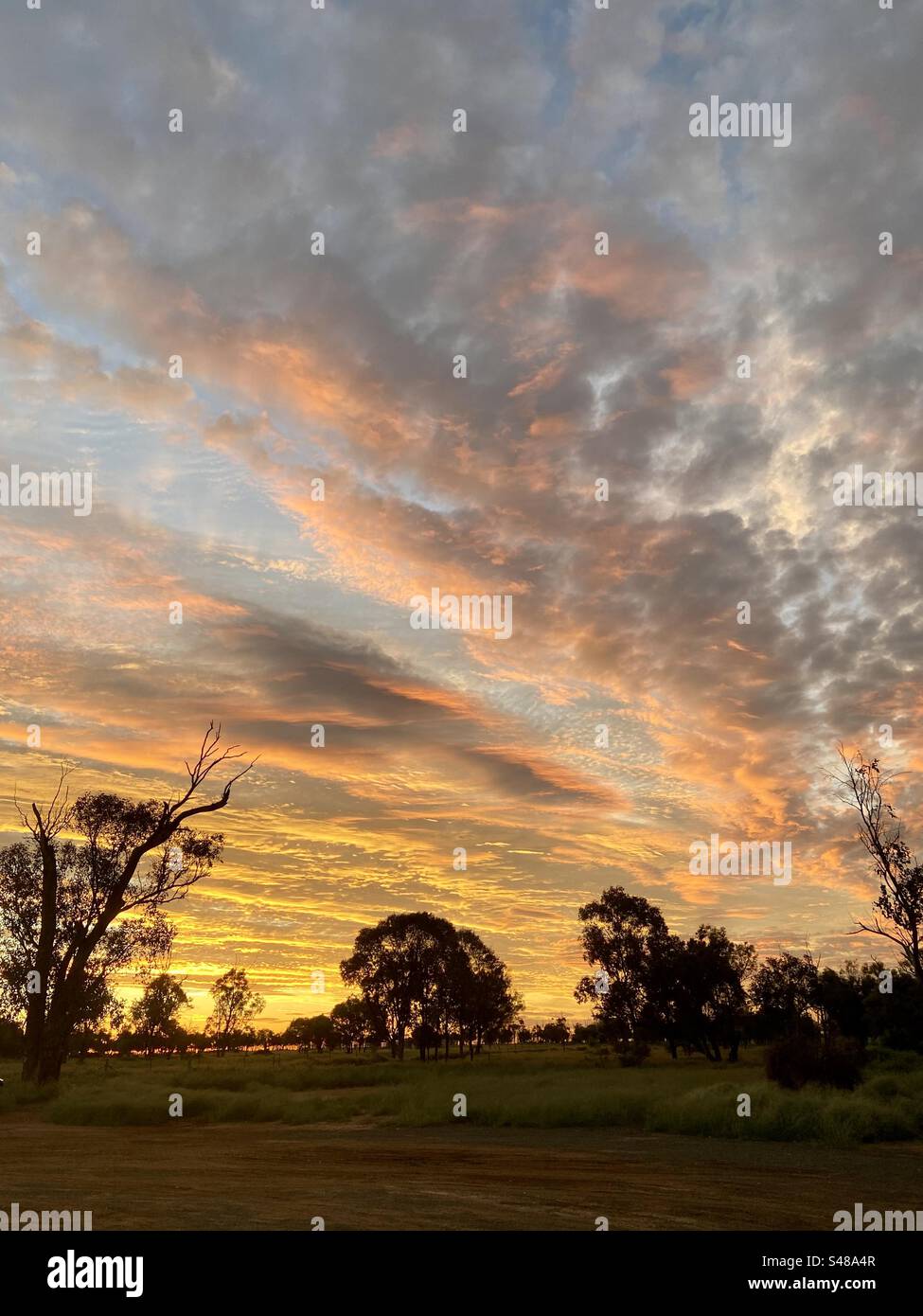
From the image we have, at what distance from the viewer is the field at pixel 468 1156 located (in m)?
11.6

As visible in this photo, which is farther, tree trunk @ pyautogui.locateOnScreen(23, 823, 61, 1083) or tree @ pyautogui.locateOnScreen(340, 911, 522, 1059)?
tree @ pyautogui.locateOnScreen(340, 911, 522, 1059)

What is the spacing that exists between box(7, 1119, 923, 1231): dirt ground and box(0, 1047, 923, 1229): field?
0.06 meters

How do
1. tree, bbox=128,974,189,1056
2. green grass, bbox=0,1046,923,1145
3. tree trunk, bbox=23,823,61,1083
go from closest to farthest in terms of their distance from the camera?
green grass, bbox=0,1046,923,1145, tree trunk, bbox=23,823,61,1083, tree, bbox=128,974,189,1056

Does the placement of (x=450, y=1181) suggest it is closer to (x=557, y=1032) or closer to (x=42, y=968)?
(x=42, y=968)

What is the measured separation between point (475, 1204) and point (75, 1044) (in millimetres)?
36221

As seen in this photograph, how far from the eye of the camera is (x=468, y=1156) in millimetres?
18891

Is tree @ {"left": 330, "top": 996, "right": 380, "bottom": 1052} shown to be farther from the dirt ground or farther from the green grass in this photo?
the dirt ground

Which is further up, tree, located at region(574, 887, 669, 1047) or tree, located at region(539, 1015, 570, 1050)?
tree, located at region(574, 887, 669, 1047)

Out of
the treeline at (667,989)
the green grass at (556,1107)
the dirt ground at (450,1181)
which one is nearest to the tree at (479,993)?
the treeline at (667,989)

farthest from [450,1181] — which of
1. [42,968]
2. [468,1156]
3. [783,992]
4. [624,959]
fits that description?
[783,992]

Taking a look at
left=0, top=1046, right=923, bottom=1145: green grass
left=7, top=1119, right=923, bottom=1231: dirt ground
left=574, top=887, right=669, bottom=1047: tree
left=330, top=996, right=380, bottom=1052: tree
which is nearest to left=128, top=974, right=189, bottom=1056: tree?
left=330, top=996, right=380, bottom=1052: tree

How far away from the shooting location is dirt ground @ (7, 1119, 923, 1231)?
1114 centimetres

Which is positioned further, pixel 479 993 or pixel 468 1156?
pixel 479 993

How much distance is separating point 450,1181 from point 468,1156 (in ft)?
14.2
